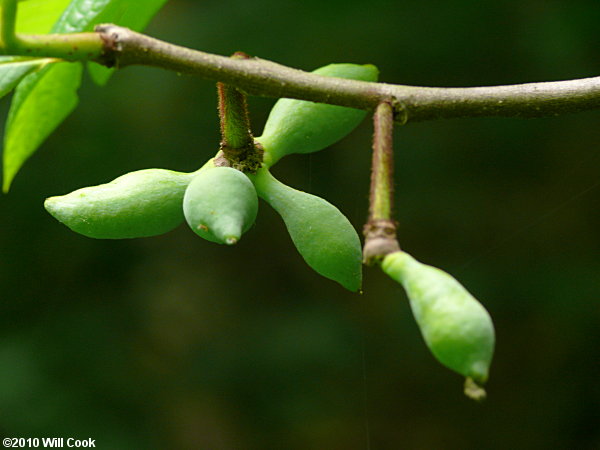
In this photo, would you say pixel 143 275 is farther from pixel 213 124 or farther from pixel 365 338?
pixel 365 338

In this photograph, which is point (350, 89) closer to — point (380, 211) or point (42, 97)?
point (380, 211)

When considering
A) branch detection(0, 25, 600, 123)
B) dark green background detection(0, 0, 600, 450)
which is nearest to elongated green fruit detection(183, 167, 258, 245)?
branch detection(0, 25, 600, 123)

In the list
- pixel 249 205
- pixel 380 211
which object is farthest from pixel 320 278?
pixel 380 211

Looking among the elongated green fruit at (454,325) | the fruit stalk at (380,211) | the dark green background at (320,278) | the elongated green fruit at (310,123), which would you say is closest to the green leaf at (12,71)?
the elongated green fruit at (310,123)

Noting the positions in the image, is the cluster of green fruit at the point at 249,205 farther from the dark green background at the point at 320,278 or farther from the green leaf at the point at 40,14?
the dark green background at the point at 320,278

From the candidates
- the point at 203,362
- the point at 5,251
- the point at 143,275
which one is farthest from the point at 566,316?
the point at 5,251

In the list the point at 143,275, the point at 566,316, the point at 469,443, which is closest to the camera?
the point at 566,316
